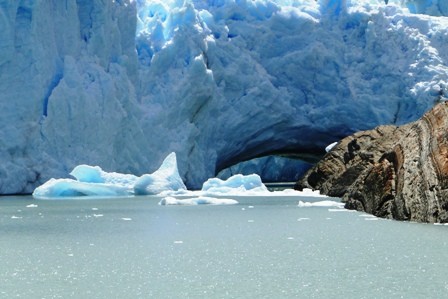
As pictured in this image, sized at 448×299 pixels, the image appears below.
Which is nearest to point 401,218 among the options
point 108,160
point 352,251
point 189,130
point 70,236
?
point 352,251

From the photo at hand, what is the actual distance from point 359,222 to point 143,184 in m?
10.6

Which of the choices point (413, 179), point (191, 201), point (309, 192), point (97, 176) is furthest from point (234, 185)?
point (413, 179)

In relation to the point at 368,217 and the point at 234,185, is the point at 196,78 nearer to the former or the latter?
the point at 234,185

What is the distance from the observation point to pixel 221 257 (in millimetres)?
7438

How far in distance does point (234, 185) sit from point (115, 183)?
3.86 meters

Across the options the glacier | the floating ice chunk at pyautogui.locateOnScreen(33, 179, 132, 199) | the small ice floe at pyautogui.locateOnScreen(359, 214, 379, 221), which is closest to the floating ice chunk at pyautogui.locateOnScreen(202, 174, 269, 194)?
the floating ice chunk at pyautogui.locateOnScreen(33, 179, 132, 199)

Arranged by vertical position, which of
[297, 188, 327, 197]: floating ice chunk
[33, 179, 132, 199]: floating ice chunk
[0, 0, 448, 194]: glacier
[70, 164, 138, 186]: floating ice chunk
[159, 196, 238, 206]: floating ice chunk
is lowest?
[159, 196, 238, 206]: floating ice chunk

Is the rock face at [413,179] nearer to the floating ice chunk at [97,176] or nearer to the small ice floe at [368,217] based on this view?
the small ice floe at [368,217]

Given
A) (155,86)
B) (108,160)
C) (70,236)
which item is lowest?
(70,236)

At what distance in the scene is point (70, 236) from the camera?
960 cm

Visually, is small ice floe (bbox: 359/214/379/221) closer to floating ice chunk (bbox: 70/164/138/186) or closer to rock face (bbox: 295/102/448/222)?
rock face (bbox: 295/102/448/222)

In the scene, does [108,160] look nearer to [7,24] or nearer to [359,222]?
[7,24]

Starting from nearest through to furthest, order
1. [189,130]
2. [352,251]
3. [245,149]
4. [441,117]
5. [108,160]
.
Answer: [352,251]
[441,117]
[108,160]
[189,130]
[245,149]

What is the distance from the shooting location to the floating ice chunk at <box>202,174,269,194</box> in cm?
2202
